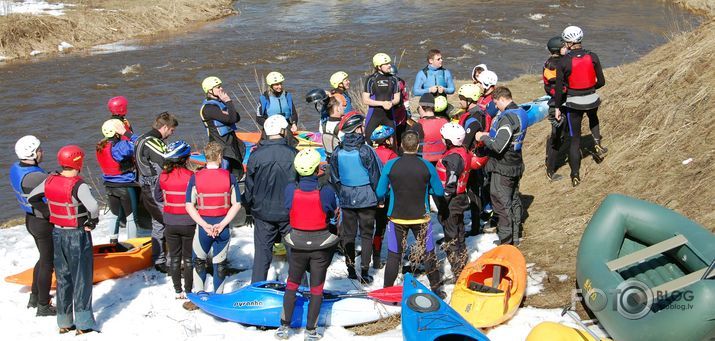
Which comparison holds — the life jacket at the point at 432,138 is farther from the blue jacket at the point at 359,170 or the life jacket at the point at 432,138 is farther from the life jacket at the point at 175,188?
the life jacket at the point at 175,188

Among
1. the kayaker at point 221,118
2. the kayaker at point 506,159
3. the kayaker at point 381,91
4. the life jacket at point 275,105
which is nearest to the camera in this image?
the kayaker at point 506,159

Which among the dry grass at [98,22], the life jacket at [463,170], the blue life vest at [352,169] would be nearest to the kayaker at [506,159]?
the life jacket at [463,170]

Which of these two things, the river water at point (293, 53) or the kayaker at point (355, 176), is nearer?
the kayaker at point (355, 176)

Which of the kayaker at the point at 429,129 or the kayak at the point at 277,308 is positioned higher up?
the kayaker at the point at 429,129

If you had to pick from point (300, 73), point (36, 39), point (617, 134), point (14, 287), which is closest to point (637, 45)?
point (300, 73)

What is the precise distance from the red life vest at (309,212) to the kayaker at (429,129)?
2.16m

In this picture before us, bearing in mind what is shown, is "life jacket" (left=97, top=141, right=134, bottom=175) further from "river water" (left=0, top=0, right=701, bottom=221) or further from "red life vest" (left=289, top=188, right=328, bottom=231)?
"river water" (left=0, top=0, right=701, bottom=221)

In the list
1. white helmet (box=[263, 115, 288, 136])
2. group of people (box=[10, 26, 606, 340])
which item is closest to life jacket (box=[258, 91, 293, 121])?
group of people (box=[10, 26, 606, 340])

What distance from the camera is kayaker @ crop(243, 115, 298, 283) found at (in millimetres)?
6289

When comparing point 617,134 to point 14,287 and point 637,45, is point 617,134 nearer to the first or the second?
point 14,287

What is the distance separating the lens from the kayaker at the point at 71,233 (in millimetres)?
5840

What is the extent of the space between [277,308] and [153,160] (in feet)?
6.22

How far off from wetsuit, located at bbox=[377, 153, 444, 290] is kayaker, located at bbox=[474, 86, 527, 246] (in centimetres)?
96

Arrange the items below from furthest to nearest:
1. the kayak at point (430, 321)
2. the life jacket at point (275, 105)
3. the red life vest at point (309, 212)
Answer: the life jacket at point (275, 105) → the red life vest at point (309, 212) → the kayak at point (430, 321)
